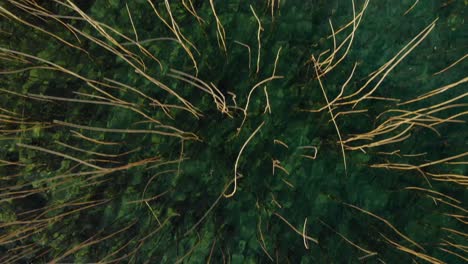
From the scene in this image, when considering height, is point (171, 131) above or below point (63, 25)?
below

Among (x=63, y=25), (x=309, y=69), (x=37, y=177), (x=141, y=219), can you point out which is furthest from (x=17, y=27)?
(x=309, y=69)

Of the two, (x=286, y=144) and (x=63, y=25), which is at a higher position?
(x=63, y=25)

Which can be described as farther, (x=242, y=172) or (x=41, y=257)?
(x=41, y=257)

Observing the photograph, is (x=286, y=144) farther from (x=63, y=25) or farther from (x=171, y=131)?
(x=63, y=25)

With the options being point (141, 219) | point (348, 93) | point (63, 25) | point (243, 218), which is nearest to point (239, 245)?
point (243, 218)

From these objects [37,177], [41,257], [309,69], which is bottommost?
[41,257]

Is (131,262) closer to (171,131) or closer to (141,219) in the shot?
(141,219)
